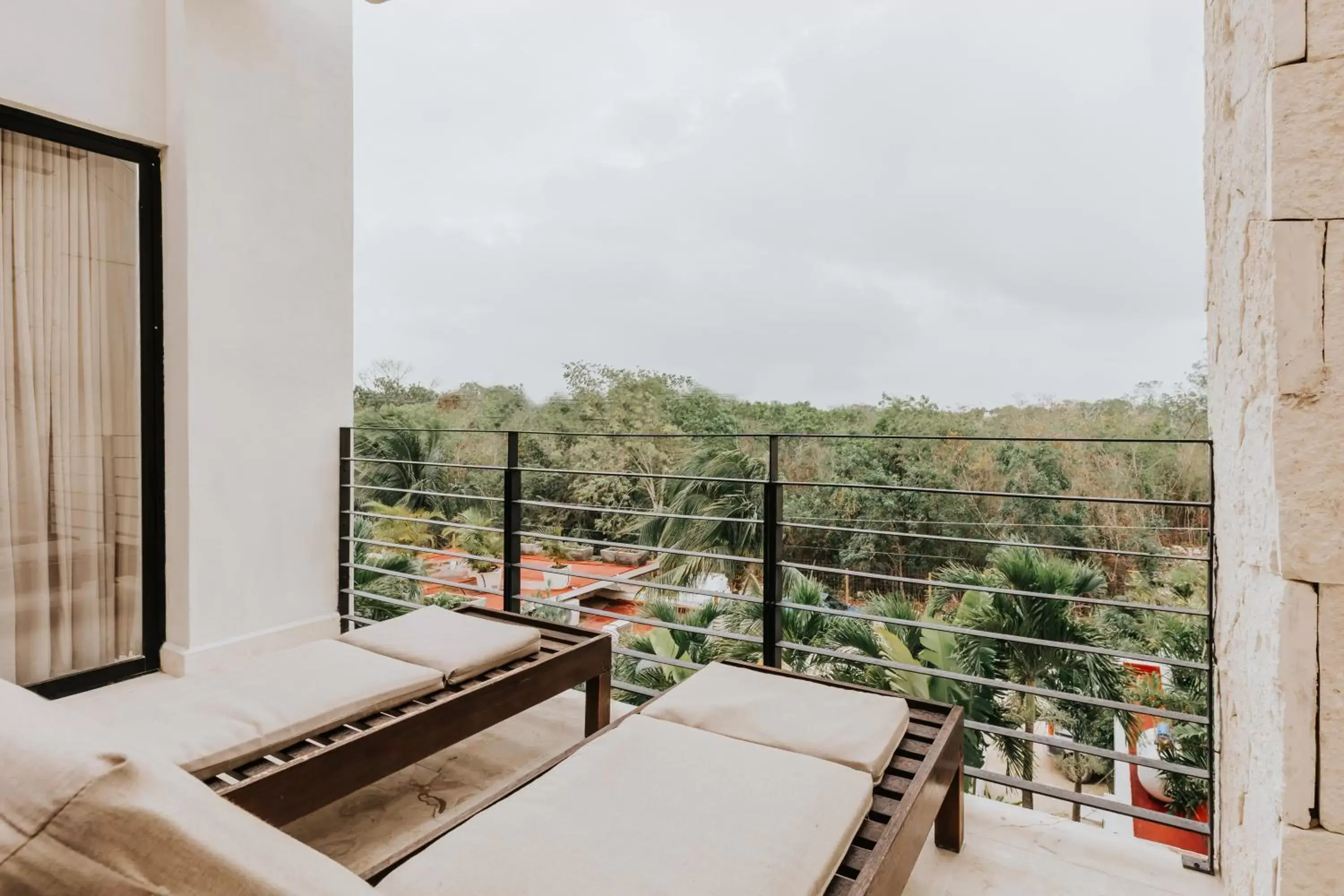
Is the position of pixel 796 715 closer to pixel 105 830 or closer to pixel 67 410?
pixel 105 830

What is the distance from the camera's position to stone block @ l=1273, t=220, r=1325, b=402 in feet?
2.26

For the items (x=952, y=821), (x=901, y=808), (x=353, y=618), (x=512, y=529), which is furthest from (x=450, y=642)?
(x=353, y=618)

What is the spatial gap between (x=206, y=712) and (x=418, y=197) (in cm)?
1735

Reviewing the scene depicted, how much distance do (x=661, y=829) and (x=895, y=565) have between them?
14.4 meters

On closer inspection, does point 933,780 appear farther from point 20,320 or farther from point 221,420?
point 20,320

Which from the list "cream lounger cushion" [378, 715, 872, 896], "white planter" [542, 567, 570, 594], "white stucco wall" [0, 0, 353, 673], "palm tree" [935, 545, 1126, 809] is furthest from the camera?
"white planter" [542, 567, 570, 594]

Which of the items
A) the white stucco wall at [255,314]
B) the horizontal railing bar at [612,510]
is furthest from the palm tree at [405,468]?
the white stucco wall at [255,314]

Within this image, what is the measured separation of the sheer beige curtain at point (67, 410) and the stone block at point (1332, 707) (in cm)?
362

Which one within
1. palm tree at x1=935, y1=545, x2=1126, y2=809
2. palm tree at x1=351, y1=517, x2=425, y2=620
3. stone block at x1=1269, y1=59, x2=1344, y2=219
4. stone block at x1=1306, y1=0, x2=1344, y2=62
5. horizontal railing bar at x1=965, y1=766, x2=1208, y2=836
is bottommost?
palm tree at x1=351, y1=517, x2=425, y2=620

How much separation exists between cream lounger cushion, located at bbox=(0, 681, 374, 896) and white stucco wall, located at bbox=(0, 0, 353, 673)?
9.06ft

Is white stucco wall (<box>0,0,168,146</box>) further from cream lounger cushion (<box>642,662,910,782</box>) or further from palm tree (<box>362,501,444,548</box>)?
palm tree (<box>362,501,444,548</box>)

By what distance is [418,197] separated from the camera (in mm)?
16797

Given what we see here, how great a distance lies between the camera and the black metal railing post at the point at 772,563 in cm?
247

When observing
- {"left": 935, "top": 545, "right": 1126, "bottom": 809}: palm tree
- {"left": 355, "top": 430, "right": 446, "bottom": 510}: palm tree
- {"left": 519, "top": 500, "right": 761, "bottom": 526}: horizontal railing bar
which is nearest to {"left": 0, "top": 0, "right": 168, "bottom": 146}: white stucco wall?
{"left": 519, "top": 500, "right": 761, "bottom": 526}: horizontal railing bar
